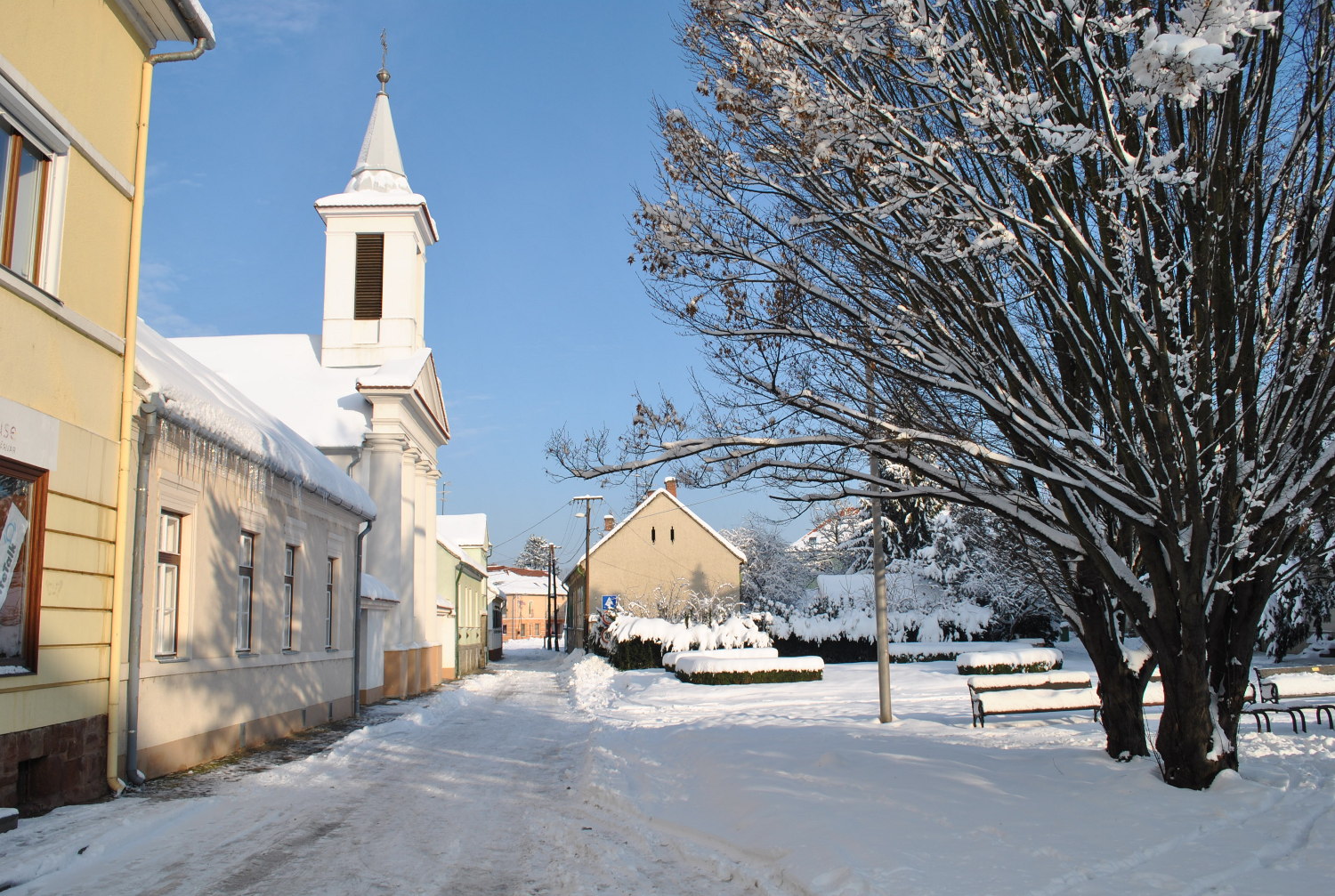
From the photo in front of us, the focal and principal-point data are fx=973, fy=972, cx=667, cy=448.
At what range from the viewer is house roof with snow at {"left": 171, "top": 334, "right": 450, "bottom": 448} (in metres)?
25.8

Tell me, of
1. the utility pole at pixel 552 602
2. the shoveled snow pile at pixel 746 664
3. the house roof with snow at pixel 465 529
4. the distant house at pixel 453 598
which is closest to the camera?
the shoveled snow pile at pixel 746 664

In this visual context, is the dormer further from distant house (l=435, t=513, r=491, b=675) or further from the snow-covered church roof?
distant house (l=435, t=513, r=491, b=675)

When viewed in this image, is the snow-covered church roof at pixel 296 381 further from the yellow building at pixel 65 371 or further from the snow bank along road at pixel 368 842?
the yellow building at pixel 65 371

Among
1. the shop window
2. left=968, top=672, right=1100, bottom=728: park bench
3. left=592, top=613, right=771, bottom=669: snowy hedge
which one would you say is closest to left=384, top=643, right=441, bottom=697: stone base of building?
left=592, top=613, right=771, bottom=669: snowy hedge

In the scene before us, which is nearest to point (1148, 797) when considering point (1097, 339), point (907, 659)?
point (1097, 339)

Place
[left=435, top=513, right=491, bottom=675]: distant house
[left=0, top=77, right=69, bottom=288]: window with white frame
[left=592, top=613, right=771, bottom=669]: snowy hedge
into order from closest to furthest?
[left=0, top=77, right=69, bottom=288]: window with white frame
[left=592, top=613, right=771, bottom=669]: snowy hedge
[left=435, top=513, right=491, bottom=675]: distant house

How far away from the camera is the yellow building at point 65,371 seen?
7848 mm

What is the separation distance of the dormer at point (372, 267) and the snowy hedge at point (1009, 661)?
18.7 meters

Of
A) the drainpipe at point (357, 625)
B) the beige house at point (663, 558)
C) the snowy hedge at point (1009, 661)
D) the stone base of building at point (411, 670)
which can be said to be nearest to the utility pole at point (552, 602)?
the beige house at point (663, 558)

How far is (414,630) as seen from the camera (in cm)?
2670

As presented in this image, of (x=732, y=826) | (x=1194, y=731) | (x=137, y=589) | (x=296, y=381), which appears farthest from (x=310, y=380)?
(x=1194, y=731)

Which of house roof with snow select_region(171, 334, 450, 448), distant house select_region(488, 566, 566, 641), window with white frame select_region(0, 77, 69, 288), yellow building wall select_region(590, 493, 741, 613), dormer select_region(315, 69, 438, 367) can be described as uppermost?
dormer select_region(315, 69, 438, 367)

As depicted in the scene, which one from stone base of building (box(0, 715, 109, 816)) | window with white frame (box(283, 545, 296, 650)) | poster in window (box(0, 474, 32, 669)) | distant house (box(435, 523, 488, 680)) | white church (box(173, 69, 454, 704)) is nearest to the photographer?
stone base of building (box(0, 715, 109, 816))

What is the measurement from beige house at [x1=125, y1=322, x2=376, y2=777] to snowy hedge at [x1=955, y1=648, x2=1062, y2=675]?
16.7 m
